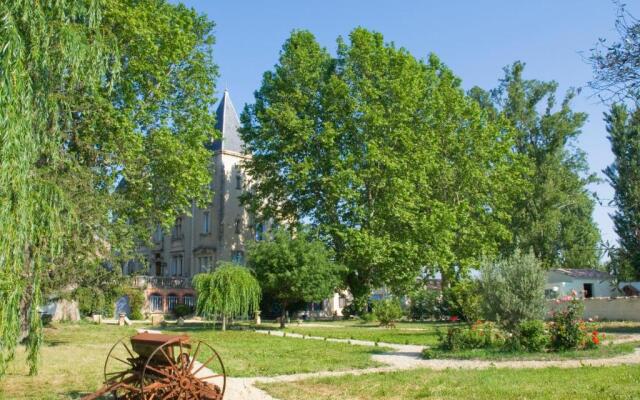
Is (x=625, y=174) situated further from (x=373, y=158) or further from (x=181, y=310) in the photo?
(x=181, y=310)

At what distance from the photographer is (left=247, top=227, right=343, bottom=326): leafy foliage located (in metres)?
29.1

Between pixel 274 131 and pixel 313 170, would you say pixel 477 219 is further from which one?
pixel 274 131

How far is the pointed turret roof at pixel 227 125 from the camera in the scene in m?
52.0

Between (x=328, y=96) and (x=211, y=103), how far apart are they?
26.7ft

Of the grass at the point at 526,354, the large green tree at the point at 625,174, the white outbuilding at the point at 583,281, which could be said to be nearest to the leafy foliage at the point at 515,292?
the grass at the point at 526,354

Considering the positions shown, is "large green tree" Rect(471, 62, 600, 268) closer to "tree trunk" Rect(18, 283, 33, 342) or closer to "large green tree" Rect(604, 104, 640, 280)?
"large green tree" Rect(604, 104, 640, 280)

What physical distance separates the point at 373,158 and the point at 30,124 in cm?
2744

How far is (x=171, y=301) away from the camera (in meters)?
47.7

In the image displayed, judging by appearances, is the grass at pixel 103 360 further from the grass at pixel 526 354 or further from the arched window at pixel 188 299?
the arched window at pixel 188 299

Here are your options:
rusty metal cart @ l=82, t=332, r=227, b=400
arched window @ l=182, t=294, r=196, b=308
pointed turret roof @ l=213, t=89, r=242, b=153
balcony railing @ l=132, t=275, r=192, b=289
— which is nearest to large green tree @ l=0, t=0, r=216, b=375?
rusty metal cart @ l=82, t=332, r=227, b=400

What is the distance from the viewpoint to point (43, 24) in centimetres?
928

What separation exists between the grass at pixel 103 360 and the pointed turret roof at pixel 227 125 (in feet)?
98.5

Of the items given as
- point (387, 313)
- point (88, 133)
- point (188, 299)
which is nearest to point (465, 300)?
point (387, 313)

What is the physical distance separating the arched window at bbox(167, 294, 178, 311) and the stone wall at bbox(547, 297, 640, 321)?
30391mm
